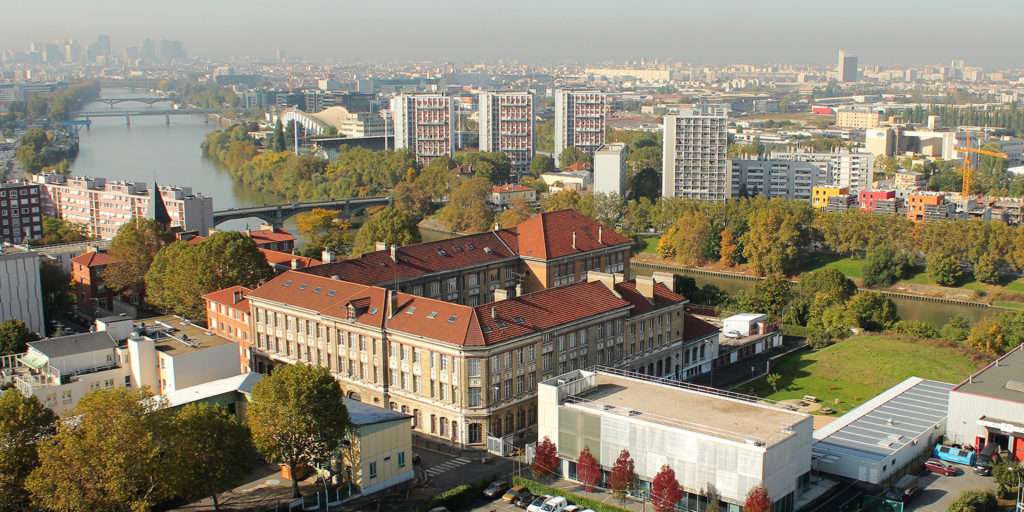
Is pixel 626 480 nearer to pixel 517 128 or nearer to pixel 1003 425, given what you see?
pixel 1003 425

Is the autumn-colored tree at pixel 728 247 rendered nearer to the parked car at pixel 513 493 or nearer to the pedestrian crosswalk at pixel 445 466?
the pedestrian crosswalk at pixel 445 466

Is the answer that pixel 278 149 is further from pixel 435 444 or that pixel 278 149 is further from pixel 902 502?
pixel 902 502

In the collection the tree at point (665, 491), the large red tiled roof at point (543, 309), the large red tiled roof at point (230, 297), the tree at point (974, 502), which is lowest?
the tree at point (974, 502)

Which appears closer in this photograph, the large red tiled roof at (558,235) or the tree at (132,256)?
the large red tiled roof at (558,235)

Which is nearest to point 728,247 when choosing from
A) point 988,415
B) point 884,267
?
point 884,267

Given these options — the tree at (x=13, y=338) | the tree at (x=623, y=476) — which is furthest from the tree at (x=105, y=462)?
the tree at (x=13, y=338)
